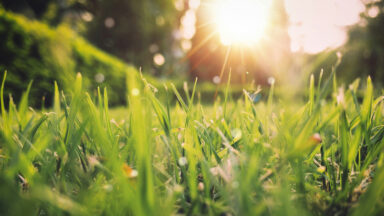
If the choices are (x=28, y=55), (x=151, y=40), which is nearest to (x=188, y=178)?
(x=28, y=55)

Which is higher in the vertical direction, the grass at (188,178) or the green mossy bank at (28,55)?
the green mossy bank at (28,55)

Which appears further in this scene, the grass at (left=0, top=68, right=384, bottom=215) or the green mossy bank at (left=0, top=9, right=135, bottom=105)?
the green mossy bank at (left=0, top=9, right=135, bottom=105)

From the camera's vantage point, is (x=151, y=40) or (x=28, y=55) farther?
(x=151, y=40)

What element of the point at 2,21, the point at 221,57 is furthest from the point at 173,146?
the point at 221,57

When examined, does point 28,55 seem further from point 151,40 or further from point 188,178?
point 151,40

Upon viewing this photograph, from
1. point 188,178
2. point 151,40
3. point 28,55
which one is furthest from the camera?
point 151,40

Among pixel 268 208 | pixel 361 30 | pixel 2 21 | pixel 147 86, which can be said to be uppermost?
pixel 361 30

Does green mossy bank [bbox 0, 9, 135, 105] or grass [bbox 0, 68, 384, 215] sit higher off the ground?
green mossy bank [bbox 0, 9, 135, 105]

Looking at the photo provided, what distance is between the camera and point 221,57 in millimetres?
17562

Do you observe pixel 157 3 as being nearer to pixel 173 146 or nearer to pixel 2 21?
pixel 2 21

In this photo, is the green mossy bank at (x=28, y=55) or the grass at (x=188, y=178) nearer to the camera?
the grass at (x=188, y=178)

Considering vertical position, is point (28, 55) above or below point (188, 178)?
above

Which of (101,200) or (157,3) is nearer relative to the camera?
(101,200)

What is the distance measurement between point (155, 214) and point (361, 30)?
1118 inches
